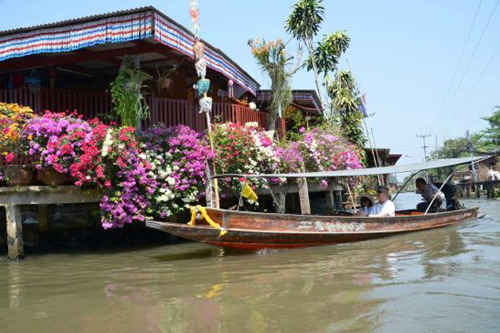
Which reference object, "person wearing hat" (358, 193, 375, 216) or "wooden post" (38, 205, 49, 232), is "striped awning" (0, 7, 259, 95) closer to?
"wooden post" (38, 205, 49, 232)

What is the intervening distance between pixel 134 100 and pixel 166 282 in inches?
179

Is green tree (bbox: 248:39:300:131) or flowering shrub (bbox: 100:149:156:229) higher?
green tree (bbox: 248:39:300:131)

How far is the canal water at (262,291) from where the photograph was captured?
13.7 ft

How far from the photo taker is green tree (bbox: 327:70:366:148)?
20.9m

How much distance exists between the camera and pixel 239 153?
9789mm

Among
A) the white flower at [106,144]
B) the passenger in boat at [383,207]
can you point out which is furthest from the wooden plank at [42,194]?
the passenger in boat at [383,207]

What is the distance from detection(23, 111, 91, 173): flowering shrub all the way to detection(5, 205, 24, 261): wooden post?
1063mm

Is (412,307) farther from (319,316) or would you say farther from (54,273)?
(54,273)

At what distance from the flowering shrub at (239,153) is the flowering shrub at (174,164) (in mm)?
457

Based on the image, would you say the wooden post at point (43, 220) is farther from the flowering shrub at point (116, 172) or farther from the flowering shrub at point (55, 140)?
the flowering shrub at point (55, 140)

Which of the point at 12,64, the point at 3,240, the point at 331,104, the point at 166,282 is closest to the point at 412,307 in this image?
the point at 166,282

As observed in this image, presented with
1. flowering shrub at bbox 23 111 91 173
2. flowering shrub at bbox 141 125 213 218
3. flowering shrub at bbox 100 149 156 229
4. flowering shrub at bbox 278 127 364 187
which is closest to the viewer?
flowering shrub at bbox 23 111 91 173

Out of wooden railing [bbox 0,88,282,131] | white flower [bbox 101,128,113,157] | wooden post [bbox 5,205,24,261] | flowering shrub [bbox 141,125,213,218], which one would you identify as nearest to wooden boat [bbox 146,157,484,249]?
flowering shrub [bbox 141,125,213,218]

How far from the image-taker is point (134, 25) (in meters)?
8.18
